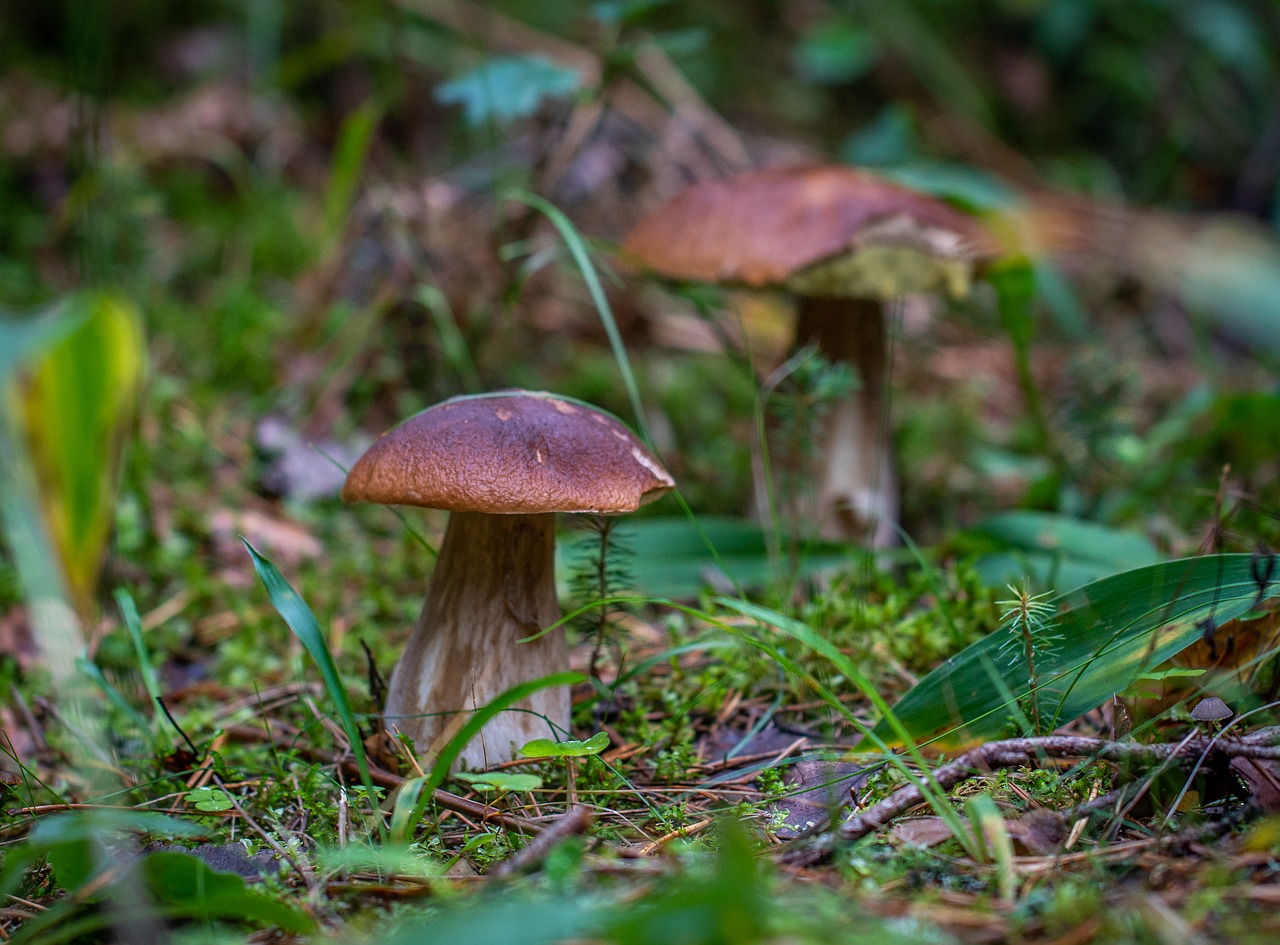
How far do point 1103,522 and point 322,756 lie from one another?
2.40 m

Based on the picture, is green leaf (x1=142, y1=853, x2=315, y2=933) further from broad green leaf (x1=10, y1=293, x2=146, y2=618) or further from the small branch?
the small branch

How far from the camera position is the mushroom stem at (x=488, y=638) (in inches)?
71.6

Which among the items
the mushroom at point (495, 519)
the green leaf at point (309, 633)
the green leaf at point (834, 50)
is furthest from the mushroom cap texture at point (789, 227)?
the green leaf at point (834, 50)

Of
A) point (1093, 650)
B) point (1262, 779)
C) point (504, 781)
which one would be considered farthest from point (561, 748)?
point (1262, 779)

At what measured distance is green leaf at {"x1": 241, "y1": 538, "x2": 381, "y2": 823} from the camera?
1.50 m

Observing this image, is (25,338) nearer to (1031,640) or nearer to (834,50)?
(1031,640)

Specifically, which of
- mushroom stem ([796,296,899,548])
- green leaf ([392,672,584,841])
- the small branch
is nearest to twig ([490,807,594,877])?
green leaf ([392,672,584,841])

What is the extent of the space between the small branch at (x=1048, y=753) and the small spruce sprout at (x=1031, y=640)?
0.30 feet

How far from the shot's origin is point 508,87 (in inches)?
113

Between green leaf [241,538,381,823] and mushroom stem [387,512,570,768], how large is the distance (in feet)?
0.97

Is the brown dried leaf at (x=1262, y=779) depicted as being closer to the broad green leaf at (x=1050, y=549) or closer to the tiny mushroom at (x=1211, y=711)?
the tiny mushroom at (x=1211, y=711)

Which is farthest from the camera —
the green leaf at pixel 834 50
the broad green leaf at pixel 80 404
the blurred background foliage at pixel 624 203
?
the green leaf at pixel 834 50

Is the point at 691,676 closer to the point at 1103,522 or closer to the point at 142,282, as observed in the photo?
the point at 1103,522

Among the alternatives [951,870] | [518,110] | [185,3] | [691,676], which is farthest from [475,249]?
[185,3]
